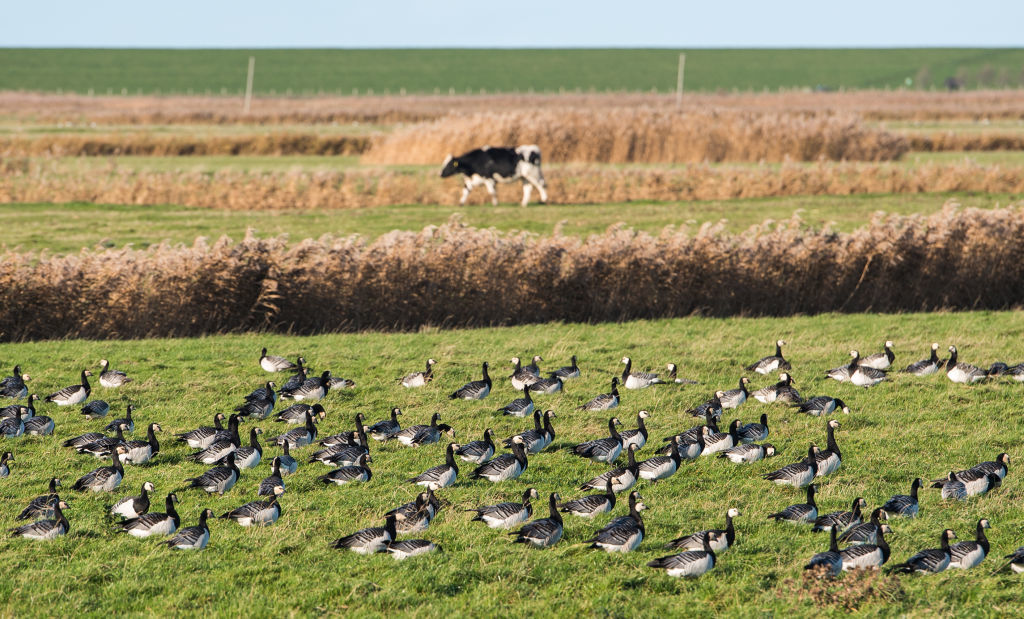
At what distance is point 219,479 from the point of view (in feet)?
45.2

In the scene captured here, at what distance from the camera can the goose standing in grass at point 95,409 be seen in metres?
17.3

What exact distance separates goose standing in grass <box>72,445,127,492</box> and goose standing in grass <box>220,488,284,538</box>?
2.13 metres

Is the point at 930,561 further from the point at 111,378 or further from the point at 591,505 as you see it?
the point at 111,378

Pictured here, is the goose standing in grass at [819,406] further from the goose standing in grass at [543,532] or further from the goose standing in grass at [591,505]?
the goose standing in grass at [543,532]

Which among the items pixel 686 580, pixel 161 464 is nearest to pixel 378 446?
pixel 161 464

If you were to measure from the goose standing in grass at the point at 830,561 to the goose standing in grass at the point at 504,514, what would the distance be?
3399 millimetres

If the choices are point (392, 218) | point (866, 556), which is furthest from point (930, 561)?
point (392, 218)

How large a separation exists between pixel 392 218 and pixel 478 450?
25.9 m

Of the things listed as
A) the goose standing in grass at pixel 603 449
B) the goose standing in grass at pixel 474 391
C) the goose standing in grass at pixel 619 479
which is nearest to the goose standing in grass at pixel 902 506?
the goose standing in grass at pixel 619 479

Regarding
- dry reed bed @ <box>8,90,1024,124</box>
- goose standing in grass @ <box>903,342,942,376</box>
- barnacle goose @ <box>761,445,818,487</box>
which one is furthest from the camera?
dry reed bed @ <box>8,90,1024,124</box>

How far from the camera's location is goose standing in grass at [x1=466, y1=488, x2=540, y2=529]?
12.4 m

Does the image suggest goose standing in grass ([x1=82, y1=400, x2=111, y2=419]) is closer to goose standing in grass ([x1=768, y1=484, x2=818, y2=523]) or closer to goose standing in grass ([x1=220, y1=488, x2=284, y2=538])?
goose standing in grass ([x1=220, y1=488, x2=284, y2=538])

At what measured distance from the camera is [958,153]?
67.2m

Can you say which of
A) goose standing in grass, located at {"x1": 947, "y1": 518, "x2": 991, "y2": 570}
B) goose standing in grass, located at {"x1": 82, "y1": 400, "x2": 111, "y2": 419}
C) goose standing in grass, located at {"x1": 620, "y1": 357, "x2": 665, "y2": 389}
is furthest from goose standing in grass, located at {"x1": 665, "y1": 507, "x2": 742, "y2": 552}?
goose standing in grass, located at {"x1": 82, "y1": 400, "x2": 111, "y2": 419}
